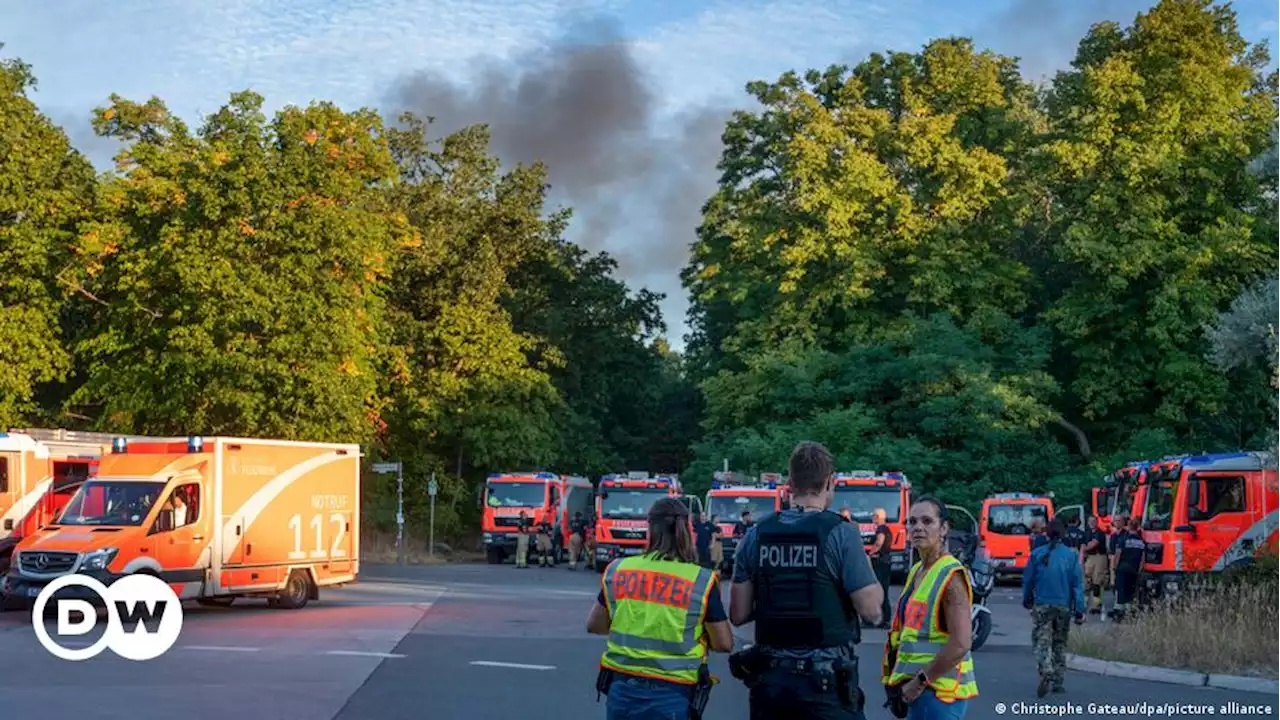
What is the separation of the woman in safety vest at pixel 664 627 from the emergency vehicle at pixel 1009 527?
35.7 metres

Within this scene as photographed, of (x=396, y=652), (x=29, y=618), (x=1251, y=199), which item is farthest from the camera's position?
(x=1251, y=199)

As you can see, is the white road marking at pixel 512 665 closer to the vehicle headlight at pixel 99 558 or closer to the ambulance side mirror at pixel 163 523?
the vehicle headlight at pixel 99 558

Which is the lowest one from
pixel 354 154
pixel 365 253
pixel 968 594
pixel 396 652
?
pixel 396 652

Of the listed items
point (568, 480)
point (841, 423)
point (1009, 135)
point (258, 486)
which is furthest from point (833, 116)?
point (258, 486)

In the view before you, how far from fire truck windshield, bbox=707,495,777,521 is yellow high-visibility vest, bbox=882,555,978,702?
117 feet

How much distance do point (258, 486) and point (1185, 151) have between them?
1325 inches

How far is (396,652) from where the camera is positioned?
1892 centimetres

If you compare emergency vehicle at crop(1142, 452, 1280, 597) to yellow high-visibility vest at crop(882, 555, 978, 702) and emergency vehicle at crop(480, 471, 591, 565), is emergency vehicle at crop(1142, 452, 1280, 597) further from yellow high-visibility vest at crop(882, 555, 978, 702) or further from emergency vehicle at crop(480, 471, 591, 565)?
emergency vehicle at crop(480, 471, 591, 565)

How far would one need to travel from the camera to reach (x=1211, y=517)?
2811cm

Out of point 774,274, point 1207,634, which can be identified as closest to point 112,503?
point 1207,634

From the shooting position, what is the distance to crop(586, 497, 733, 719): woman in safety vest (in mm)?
7090

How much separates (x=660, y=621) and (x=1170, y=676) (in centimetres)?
1136

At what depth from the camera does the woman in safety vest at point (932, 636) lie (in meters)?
7.52

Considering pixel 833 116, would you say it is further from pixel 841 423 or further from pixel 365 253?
pixel 365 253
